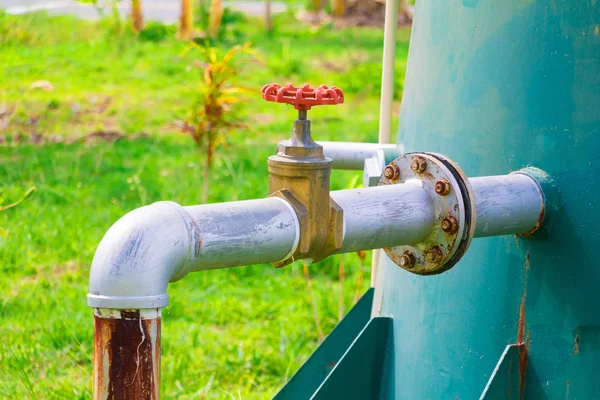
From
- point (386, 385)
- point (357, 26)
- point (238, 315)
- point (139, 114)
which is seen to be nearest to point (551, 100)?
point (386, 385)

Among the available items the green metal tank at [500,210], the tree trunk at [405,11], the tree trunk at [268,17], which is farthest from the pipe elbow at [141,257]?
the tree trunk at [405,11]

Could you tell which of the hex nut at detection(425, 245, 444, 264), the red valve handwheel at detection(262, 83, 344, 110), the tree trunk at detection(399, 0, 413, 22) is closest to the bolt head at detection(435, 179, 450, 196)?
the hex nut at detection(425, 245, 444, 264)

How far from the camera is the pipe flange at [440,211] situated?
5.24ft

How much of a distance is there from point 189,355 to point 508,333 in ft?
6.36

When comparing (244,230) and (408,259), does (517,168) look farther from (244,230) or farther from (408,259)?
(244,230)

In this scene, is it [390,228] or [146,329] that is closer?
[146,329]

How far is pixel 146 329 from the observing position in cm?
143

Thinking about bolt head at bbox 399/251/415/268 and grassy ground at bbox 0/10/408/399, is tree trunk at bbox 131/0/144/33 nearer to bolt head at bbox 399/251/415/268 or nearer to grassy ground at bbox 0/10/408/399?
grassy ground at bbox 0/10/408/399

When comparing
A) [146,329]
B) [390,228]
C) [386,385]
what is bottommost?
[386,385]

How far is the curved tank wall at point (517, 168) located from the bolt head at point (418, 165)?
0.23 metres

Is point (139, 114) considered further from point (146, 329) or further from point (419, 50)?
point (146, 329)

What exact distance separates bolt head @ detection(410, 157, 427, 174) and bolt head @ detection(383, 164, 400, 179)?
0.18 feet

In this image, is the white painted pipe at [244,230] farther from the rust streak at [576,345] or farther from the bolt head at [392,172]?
the rust streak at [576,345]

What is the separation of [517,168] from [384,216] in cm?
34
